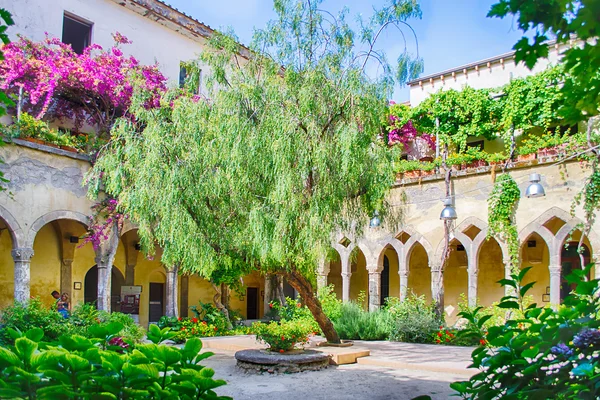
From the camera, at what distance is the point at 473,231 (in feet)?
53.2

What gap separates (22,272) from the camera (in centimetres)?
1249

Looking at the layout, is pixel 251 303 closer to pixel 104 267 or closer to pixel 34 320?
pixel 104 267

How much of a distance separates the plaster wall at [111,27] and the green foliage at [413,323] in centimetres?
787

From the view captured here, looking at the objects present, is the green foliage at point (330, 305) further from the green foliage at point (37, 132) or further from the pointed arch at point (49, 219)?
the green foliage at point (37, 132)

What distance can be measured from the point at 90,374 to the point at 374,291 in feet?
51.8

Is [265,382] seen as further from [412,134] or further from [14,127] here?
[412,134]

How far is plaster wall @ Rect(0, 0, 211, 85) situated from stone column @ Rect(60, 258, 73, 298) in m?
5.70

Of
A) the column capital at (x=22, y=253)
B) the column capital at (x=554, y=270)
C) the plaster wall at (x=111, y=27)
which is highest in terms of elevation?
the plaster wall at (x=111, y=27)

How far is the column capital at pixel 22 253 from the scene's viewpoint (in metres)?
Answer: 12.4

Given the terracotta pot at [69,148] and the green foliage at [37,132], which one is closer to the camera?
the green foliage at [37,132]

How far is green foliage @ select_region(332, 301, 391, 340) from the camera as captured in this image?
1438cm

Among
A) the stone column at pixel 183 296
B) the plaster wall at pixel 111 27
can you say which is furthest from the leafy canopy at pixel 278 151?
the stone column at pixel 183 296

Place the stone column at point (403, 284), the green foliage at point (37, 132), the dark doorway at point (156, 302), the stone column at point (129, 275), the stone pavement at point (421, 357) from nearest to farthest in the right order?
the stone pavement at point (421, 357) → the green foliage at point (37, 132) → the stone column at point (403, 284) → the stone column at point (129, 275) → the dark doorway at point (156, 302)

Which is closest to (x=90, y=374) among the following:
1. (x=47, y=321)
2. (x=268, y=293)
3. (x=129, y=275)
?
(x=47, y=321)
